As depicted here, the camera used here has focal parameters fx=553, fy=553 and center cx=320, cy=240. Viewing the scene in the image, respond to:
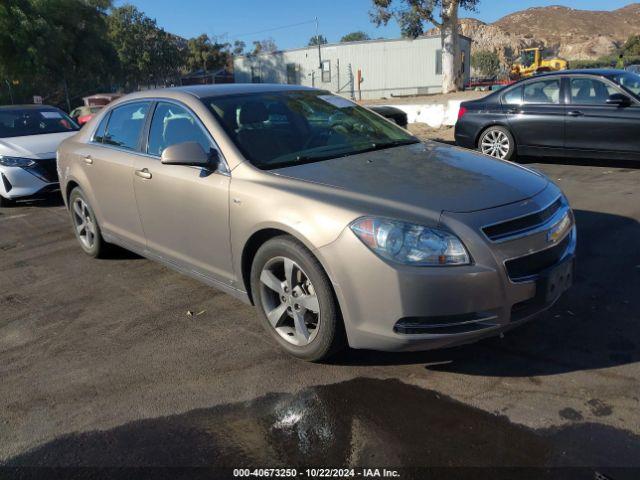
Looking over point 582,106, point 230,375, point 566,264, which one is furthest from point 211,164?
point 582,106

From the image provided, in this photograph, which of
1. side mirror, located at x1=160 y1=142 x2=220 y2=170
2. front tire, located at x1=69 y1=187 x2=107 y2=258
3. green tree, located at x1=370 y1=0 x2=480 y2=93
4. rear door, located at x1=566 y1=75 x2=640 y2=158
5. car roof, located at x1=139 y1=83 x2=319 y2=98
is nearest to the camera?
side mirror, located at x1=160 y1=142 x2=220 y2=170

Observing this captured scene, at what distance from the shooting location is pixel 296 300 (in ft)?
10.7

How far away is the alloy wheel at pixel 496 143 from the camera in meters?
9.23

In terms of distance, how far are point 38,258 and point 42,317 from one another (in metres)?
1.84

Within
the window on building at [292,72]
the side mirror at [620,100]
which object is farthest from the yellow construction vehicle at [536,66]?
the side mirror at [620,100]

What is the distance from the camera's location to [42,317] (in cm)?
439

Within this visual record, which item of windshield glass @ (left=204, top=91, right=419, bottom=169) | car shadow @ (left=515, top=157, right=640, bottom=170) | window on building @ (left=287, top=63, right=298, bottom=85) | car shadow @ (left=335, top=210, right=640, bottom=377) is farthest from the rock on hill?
car shadow @ (left=335, top=210, right=640, bottom=377)

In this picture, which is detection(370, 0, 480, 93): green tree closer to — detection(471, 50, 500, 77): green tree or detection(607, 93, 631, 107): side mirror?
detection(607, 93, 631, 107): side mirror

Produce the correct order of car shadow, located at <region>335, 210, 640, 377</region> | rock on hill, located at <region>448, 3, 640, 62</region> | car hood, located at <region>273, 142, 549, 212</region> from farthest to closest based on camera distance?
rock on hill, located at <region>448, 3, 640, 62</region> → car shadow, located at <region>335, 210, 640, 377</region> → car hood, located at <region>273, 142, 549, 212</region>

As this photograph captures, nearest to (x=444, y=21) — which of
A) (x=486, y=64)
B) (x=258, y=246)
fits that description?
(x=258, y=246)

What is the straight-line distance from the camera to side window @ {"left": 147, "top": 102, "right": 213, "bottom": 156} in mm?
3945

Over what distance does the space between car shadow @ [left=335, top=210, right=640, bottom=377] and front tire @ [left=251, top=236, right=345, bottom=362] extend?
0.28 m

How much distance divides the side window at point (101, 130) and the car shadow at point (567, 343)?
3324 millimetres

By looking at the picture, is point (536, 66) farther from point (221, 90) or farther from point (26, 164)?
point (221, 90)
